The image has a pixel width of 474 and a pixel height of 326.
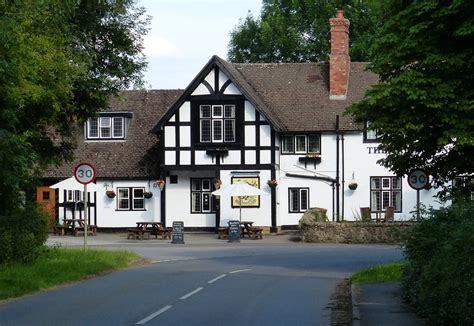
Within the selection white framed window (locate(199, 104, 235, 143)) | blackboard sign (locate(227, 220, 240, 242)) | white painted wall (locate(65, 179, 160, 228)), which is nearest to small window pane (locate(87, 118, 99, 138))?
white painted wall (locate(65, 179, 160, 228))

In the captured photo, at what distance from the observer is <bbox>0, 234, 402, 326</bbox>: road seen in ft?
51.9

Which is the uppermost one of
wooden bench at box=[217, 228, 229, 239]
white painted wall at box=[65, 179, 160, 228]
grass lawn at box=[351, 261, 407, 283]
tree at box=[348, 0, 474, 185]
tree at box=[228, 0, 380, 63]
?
tree at box=[228, 0, 380, 63]

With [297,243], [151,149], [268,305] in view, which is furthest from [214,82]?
[268,305]

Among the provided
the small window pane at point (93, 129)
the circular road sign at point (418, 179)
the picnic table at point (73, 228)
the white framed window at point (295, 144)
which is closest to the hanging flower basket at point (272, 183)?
the white framed window at point (295, 144)

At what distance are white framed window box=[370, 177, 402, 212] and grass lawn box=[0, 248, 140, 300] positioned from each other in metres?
24.2

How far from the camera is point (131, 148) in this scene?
5531 cm

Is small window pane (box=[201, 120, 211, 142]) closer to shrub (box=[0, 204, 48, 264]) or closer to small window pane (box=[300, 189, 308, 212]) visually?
small window pane (box=[300, 189, 308, 212])

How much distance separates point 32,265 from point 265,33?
165 feet

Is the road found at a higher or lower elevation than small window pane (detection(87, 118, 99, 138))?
lower

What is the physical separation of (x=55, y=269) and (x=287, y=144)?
3025 cm

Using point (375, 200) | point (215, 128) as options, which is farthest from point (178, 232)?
point (375, 200)

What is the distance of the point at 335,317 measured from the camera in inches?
648

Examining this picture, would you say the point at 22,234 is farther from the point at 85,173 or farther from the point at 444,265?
the point at 444,265

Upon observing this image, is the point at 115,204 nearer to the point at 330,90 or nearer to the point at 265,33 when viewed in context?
the point at 330,90
